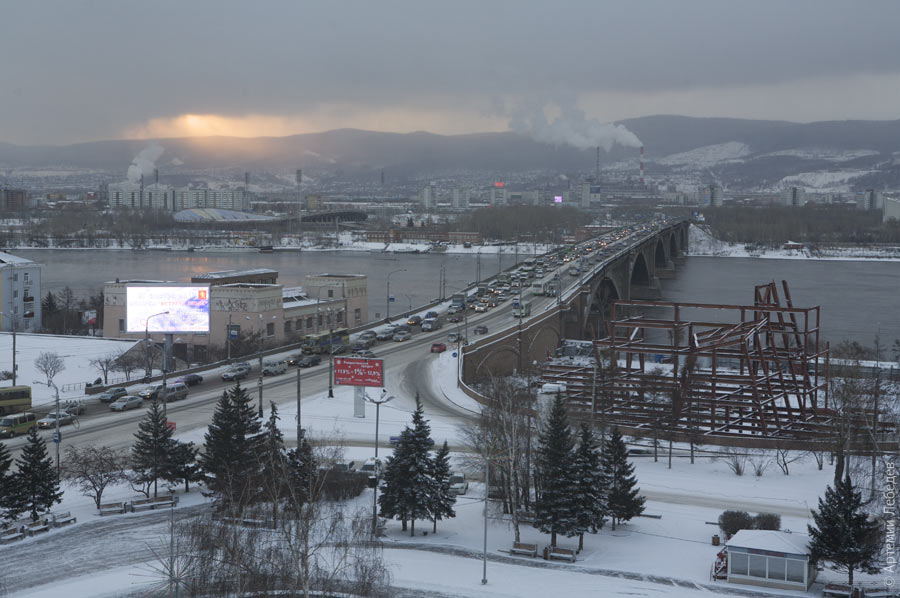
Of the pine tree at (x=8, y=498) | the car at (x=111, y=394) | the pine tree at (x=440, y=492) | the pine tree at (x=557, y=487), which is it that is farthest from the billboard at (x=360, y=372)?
the pine tree at (x=8, y=498)

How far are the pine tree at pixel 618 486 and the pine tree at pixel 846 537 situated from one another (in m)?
2.11

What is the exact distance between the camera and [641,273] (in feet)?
166

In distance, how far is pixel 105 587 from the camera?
28.6ft

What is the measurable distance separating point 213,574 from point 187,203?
514 feet

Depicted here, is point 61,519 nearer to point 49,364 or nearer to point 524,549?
point 524,549

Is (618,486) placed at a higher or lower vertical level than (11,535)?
higher

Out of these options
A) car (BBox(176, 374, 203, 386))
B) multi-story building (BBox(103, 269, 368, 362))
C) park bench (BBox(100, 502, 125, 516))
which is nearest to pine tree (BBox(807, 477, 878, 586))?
park bench (BBox(100, 502, 125, 516))

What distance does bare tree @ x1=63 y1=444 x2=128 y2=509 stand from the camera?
446 inches

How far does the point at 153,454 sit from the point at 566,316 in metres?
19.0

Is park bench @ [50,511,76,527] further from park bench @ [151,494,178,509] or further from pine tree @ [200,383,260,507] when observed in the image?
pine tree @ [200,383,260,507]

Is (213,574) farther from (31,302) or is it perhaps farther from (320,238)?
(320,238)

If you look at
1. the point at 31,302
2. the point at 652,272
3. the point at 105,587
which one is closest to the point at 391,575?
the point at 105,587

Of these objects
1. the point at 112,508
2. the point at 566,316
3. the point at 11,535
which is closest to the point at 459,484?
the point at 112,508

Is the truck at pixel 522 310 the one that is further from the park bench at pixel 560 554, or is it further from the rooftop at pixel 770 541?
the rooftop at pixel 770 541
